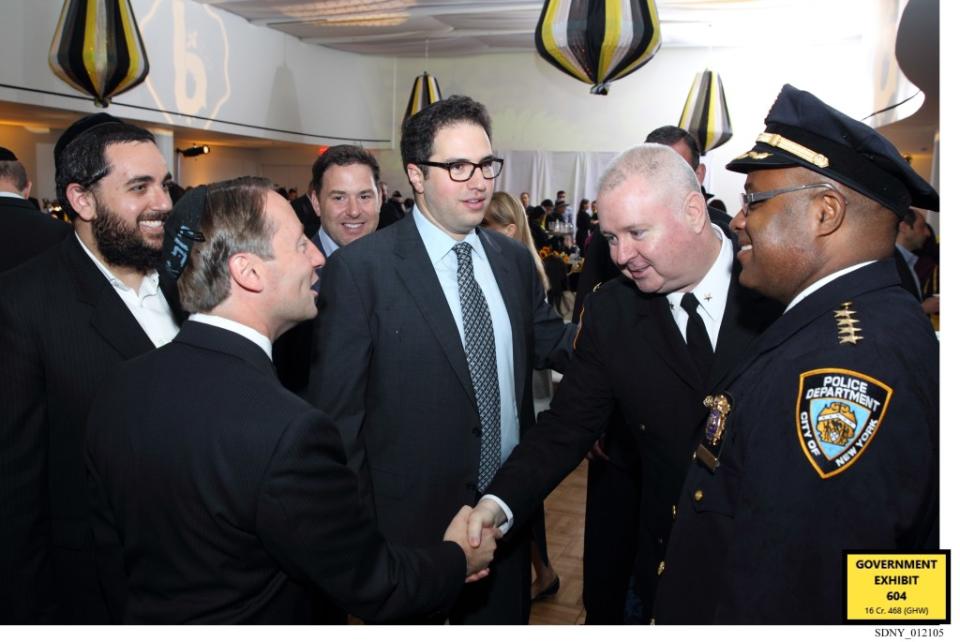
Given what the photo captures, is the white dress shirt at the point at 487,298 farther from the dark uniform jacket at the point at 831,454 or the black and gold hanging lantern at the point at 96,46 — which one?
the black and gold hanging lantern at the point at 96,46

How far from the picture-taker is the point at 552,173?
54.2ft

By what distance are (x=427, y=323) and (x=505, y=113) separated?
15059mm

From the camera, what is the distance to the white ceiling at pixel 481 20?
38.4 feet

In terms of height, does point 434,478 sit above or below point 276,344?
below

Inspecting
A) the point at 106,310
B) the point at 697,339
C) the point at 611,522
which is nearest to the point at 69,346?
the point at 106,310

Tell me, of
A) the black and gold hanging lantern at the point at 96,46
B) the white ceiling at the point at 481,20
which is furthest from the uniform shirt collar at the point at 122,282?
the white ceiling at the point at 481,20

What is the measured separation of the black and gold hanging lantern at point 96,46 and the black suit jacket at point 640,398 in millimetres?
5373

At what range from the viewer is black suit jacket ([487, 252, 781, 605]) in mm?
1894

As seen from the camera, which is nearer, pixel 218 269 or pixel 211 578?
pixel 211 578

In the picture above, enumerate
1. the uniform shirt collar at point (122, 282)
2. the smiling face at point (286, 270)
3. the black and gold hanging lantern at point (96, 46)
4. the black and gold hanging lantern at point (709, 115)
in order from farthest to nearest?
1. the black and gold hanging lantern at point (709, 115)
2. the black and gold hanging lantern at point (96, 46)
3. the uniform shirt collar at point (122, 282)
4. the smiling face at point (286, 270)

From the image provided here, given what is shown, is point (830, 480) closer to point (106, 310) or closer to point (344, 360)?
point (344, 360)

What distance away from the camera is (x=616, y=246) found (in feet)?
6.36
